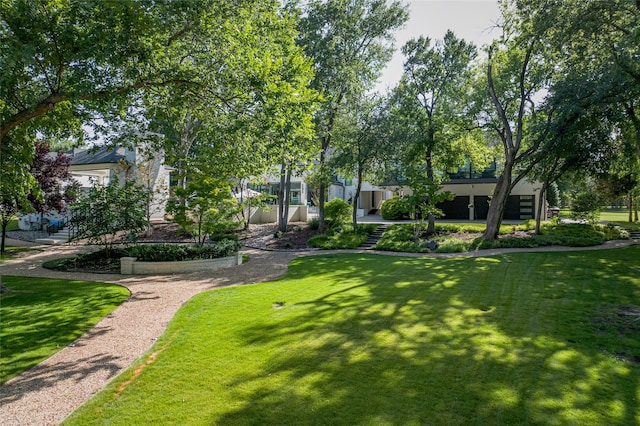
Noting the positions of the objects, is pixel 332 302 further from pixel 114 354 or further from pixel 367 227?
pixel 367 227

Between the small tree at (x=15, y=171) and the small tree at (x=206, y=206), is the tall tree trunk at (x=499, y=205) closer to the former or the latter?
the small tree at (x=206, y=206)

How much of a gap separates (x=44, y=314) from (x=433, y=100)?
19.2 meters

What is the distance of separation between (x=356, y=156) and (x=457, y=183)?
1284cm

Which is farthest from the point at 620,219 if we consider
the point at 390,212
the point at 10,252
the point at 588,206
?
the point at 10,252

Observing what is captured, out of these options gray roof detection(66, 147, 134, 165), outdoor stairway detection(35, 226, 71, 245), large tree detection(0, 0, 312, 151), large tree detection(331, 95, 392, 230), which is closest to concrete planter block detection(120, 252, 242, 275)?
large tree detection(0, 0, 312, 151)

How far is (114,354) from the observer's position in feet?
17.6

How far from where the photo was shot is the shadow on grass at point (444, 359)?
3.57 m

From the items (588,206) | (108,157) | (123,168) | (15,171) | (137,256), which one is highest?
(108,157)

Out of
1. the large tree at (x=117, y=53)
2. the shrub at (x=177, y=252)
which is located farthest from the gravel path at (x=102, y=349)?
the large tree at (x=117, y=53)

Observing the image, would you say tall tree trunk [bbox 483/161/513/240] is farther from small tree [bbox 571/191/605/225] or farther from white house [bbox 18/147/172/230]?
white house [bbox 18/147/172/230]

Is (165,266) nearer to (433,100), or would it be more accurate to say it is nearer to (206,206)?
(206,206)

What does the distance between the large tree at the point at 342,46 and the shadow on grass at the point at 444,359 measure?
13517mm

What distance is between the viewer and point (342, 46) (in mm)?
20188

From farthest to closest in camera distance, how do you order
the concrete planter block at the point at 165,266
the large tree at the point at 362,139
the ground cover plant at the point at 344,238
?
the large tree at the point at 362,139, the ground cover plant at the point at 344,238, the concrete planter block at the point at 165,266
